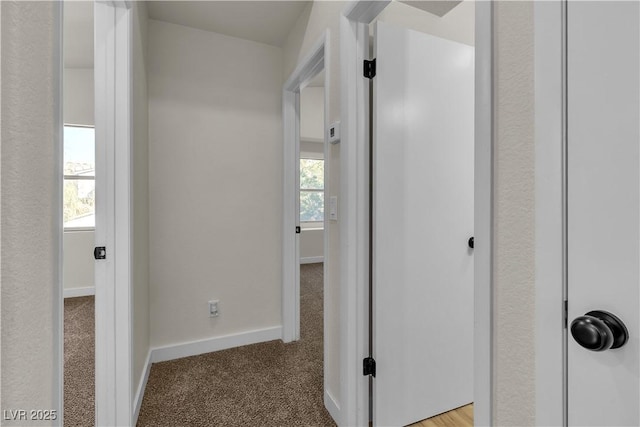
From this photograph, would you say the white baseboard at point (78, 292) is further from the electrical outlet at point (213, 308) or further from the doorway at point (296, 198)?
the doorway at point (296, 198)

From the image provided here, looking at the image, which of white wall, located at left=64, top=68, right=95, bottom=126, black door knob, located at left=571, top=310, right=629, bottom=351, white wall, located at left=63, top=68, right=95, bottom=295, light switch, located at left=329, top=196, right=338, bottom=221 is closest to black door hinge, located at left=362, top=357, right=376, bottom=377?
light switch, located at left=329, top=196, right=338, bottom=221

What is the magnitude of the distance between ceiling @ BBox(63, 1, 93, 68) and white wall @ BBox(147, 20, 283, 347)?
2.67 feet

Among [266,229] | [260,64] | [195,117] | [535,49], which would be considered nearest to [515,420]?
[535,49]

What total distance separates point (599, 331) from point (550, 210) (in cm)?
24

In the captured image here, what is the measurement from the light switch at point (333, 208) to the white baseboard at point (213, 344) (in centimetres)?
143

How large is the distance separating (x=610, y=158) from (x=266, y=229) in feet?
7.45

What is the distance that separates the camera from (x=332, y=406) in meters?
1.62

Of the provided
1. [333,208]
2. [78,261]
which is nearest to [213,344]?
[333,208]

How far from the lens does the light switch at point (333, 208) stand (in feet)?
5.31

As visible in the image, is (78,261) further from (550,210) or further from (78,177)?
(550,210)

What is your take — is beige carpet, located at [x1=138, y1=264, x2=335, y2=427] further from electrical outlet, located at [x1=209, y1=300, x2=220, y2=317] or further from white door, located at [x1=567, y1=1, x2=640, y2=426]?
white door, located at [x1=567, y1=1, x2=640, y2=426]

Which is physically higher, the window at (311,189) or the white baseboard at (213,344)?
the window at (311,189)

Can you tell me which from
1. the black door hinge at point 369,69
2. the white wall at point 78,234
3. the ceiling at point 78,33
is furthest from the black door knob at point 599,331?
the white wall at point 78,234

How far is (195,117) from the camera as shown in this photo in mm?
2312
